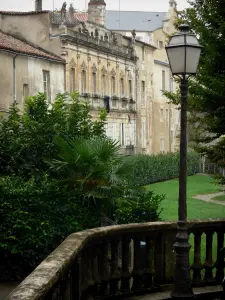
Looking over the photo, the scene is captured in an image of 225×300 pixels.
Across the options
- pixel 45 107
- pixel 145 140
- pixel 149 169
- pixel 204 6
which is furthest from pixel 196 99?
pixel 145 140

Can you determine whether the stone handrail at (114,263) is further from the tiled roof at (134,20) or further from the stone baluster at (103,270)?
the tiled roof at (134,20)

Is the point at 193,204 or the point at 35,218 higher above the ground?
the point at 35,218

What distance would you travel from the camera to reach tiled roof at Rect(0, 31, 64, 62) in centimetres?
3484

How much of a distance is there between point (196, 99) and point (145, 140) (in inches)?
1636

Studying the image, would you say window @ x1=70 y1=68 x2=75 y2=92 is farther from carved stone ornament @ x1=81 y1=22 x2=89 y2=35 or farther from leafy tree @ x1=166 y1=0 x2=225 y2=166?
leafy tree @ x1=166 y1=0 x2=225 y2=166

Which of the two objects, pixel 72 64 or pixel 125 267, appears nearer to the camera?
pixel 125 267

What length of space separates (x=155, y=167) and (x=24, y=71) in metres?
15.8

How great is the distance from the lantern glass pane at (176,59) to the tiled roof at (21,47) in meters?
25.3

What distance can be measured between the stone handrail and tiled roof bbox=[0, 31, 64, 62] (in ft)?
84.6

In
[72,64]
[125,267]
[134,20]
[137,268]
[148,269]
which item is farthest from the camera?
[134,20]

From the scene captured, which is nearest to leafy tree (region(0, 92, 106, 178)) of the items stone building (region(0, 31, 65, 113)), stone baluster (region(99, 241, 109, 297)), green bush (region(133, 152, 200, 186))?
stone baluster (region(99, 241, 109, 297))

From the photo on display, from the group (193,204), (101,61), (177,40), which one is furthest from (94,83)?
(177,40)

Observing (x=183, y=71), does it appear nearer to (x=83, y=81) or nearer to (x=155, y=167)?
(x=83, y=81)

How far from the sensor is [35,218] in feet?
45.0
